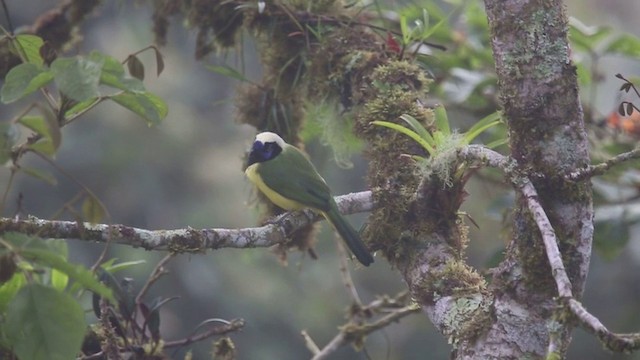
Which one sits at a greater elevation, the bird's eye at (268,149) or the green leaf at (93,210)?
the green leaf at (93,210)

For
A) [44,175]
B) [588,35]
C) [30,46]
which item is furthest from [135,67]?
[588,35]

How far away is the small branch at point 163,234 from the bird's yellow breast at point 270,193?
0.40m

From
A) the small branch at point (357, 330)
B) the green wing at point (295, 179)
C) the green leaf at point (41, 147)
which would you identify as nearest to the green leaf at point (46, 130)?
the green leaf at point (41, 147)

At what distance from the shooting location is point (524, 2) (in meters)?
2.24

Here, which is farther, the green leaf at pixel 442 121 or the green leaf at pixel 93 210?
the green leaf at pixel 442 121

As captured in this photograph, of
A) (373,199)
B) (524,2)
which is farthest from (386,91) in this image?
(524,2)

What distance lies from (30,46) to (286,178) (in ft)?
3.49

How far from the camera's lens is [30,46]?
2443mm

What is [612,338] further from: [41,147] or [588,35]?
[588,35]

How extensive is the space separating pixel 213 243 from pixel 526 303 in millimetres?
807

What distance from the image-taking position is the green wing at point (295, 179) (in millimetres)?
A: 3004

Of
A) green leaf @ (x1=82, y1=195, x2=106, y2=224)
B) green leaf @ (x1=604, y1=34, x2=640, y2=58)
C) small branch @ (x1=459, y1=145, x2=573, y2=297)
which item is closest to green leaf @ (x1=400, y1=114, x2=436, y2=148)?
small branch @ (x1=459, y1=145, x2=573, y2=297)

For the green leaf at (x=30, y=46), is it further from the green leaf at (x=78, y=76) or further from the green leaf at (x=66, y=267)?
the green leaf at (x=66, y=267)

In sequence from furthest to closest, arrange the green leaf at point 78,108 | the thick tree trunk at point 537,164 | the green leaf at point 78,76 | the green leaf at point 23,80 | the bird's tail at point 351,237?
the bird's tail at point 351,237
the green leaf at point 78,108
the thick tree trunk at point 537,164
the green leaf at point 23,80
the green leaf at point 78,76
